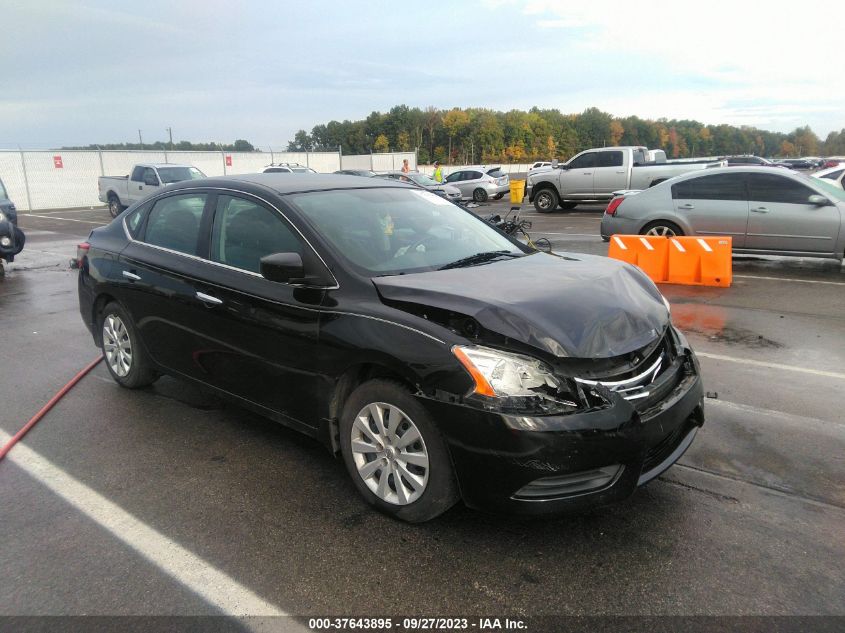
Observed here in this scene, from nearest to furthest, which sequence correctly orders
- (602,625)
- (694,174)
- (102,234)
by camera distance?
(602,625), (102,234), (694,174)

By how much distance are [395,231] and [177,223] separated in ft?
5.49

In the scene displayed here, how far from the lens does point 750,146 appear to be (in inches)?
5955

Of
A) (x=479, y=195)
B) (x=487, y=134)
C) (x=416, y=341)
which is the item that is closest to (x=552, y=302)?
(x=416, y=341)

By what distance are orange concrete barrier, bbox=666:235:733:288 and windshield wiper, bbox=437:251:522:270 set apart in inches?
231

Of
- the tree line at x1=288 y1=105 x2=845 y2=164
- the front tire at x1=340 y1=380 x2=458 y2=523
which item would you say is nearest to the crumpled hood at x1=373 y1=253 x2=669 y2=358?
the front tire at x1=340 y1=380 x2=458 y2=523

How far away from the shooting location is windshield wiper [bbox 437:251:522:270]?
3711 mm

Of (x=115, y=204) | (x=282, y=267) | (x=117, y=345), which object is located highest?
(x=282, y=267)

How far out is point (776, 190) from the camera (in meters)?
9.75

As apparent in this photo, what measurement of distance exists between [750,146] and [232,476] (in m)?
173

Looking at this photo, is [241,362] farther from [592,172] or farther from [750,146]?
[750,146]

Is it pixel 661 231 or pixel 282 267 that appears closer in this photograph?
pixel 282 267

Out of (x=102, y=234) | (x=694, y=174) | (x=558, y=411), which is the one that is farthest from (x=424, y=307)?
(x=694, y=174)

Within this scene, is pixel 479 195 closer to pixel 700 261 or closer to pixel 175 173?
pixel 175 173

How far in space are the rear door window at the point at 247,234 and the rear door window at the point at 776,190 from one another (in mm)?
8709
